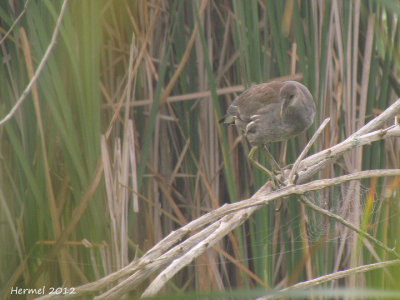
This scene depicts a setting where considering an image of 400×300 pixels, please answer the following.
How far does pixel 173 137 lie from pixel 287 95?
45 cm

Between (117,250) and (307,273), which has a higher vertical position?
(117,250)

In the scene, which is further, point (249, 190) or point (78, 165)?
point (249, 190)

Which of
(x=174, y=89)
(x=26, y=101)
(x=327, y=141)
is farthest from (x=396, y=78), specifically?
(x=26, y=101)

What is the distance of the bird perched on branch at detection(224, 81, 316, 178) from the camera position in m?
1.60

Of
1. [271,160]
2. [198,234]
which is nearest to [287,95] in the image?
[271,160]

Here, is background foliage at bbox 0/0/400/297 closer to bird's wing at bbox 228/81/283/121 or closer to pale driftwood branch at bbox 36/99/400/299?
bird's wing at bbox 228/81/283/121

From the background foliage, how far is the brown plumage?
5cm

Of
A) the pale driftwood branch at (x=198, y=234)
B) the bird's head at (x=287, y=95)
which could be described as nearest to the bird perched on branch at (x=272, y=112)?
the bird's head at (x=287, y=95)

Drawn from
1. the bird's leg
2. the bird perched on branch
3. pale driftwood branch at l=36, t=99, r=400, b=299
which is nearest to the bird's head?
the bird perched on branch

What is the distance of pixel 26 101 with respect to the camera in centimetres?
172

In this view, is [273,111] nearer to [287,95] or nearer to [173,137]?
[287,95]

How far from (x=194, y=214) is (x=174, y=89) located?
0.40 metres

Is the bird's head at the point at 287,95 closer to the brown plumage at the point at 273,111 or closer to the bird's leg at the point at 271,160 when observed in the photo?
the brown plumage at the point at 273,111

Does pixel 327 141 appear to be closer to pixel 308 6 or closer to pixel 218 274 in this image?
pixel 308 6
